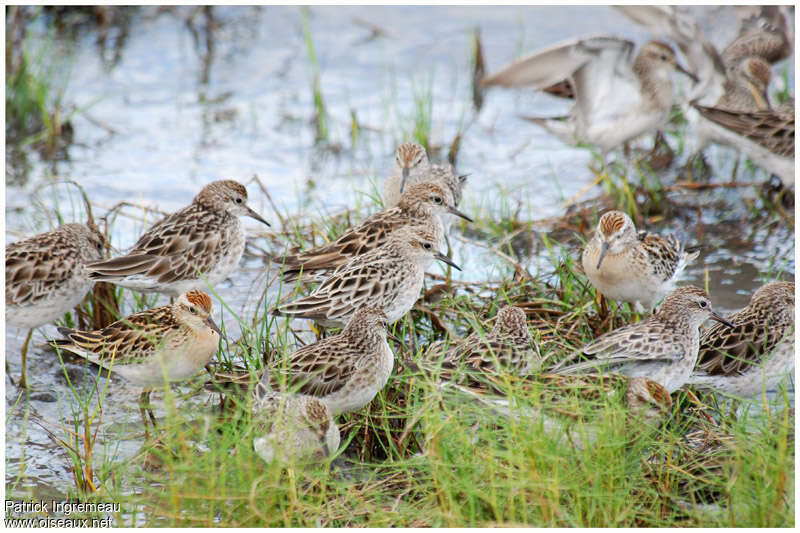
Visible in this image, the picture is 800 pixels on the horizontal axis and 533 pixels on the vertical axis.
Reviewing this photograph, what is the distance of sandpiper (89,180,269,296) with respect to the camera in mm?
7336

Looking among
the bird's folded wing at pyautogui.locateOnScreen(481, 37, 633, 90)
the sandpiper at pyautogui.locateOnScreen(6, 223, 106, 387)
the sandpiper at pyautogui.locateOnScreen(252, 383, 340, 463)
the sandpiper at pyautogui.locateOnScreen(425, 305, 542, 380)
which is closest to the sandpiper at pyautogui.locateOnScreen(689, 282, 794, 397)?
the sandpiper at pyautogui.locateOnScreen(425, 305, 542, 380)

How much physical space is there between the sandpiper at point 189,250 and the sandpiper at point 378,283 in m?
0.88

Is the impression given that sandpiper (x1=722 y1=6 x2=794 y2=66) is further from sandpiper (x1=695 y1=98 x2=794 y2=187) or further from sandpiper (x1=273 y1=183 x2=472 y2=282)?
sandpiper (x1=273 y1=183 x2=472 y2=282)

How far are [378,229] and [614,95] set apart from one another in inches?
173

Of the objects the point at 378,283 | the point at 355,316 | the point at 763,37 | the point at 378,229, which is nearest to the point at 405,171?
the point at 378,229

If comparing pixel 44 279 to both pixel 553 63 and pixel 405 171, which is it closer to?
pixel 405 171

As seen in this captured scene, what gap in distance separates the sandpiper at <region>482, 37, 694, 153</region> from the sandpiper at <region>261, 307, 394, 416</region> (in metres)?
5.22

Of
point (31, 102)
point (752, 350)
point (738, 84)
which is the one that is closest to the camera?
point (752, 350)

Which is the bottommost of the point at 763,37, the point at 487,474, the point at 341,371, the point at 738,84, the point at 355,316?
the point at 487,474

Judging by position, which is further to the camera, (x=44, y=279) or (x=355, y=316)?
(x=44, y=279)

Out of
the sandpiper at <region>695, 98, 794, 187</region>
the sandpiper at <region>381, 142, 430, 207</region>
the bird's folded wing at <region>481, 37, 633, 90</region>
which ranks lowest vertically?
the sandpiper at <region>381, 142, 430, 207</region>

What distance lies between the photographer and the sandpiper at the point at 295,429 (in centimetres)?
524

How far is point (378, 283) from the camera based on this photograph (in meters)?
6.93

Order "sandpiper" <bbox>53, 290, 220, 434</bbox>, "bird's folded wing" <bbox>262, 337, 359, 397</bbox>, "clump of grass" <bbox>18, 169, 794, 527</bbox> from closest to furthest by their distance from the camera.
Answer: "clump of grass" <bbox>18, 169, 794, 527</bbox>, "bird's folded wing" <bbox>262, 337, 359, 397</bbox>, "sandpiper" <bbox>53, 290, 220, 434</bbox>
